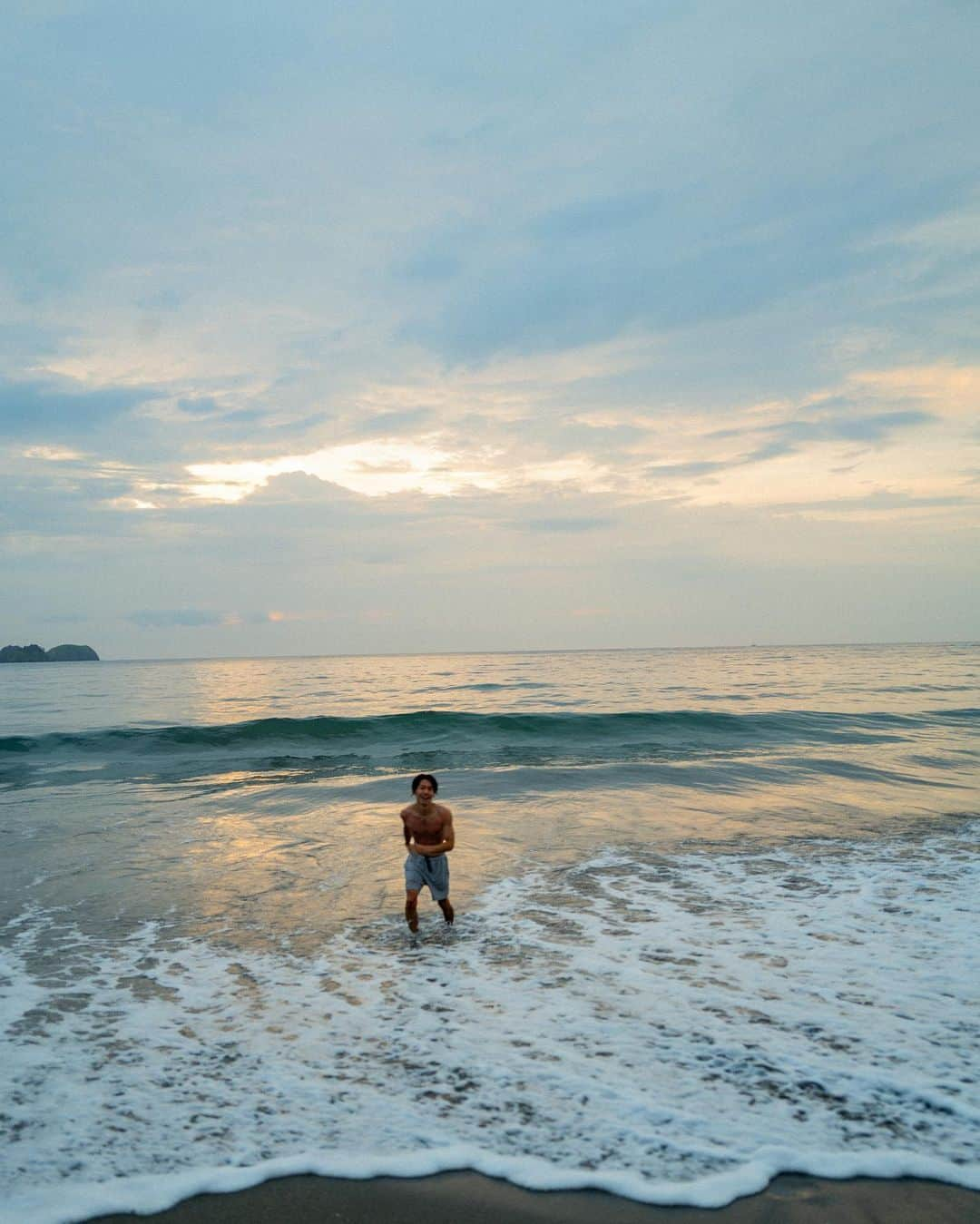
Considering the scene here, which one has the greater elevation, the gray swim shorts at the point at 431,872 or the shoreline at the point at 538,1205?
the gray swim shorts at the point at 431,872

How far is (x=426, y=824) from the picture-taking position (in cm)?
761

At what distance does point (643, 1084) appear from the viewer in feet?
14.9

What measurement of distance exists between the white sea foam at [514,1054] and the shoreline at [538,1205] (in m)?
0.09

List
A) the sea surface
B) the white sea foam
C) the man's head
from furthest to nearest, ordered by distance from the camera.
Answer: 1. the man's head
2. the sea surface
3. the white sea foam

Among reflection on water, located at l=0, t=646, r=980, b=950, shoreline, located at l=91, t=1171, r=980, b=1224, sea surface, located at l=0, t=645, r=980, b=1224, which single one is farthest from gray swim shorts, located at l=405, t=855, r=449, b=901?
shoreline, located at l=91, t=1171, r=980, b=1224

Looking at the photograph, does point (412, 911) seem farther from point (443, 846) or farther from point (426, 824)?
point (426, 824)

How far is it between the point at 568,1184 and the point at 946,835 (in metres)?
10.1

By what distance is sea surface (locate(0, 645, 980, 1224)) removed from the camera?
3982mm

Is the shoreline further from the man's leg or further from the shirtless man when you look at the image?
the shirtless man

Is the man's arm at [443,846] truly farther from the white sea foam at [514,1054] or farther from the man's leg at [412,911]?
the white sea foam at [514,1054]

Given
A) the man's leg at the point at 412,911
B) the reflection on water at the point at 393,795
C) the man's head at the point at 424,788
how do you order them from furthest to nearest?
the reflection on water at the point at 393,795
the man's head at the point at 424,788
the man's leg at the point at 412,911

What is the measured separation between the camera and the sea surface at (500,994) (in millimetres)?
3982

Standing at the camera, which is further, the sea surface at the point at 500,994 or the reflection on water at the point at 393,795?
the reflection on water at the point at 393,795

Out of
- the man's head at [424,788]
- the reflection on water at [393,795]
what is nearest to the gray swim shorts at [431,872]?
the man's head at [424,788]
